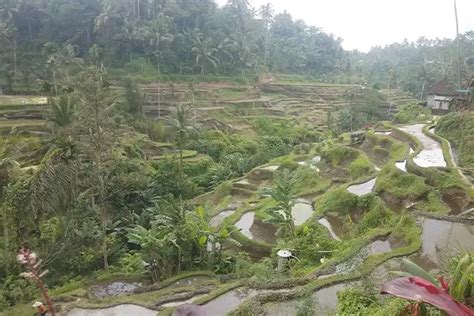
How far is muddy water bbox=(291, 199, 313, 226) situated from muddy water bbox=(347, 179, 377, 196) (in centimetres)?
184

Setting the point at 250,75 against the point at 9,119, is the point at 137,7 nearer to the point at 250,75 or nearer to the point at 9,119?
the point at 250,75

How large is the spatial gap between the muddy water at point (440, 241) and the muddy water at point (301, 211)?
485 centimetres

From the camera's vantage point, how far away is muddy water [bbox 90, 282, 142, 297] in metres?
12.2

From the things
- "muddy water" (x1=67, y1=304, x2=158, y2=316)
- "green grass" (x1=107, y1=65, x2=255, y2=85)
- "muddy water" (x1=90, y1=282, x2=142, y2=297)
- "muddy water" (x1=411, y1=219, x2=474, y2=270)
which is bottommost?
"muddy water" (x1=90, y1=282, x2=142, y2=297)

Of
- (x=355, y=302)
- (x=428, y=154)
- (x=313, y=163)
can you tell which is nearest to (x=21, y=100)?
(x=313, y=163)

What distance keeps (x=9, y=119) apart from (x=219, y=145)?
14.5m

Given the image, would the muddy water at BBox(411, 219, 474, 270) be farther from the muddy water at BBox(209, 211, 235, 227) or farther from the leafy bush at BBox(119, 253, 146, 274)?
the leafy bush at BBox(119, 253, 146, 274)

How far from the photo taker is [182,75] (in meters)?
45.5

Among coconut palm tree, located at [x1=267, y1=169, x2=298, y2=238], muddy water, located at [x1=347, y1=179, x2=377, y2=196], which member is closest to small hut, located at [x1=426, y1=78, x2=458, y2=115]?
muddy water, located at [x1=347, y1=179, x2=377, y2=196]

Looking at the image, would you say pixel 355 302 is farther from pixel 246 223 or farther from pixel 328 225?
pixel 246 223

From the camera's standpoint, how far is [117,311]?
918cm

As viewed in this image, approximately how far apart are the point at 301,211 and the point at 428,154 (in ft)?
21.5

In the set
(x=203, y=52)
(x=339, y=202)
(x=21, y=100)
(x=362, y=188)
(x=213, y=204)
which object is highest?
(x=203, y=52)

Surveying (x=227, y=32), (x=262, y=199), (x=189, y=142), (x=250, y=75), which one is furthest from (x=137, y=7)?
(x=262, y=199)
